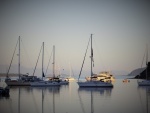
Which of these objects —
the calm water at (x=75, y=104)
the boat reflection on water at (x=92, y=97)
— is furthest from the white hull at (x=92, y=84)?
the calm water at (x=75, y=104)

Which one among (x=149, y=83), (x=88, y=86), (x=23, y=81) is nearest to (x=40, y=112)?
(x=88, y=86)

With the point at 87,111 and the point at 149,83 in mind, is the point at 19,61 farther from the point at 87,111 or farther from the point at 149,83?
the point at 87,111

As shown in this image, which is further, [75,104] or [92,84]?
[92,84]

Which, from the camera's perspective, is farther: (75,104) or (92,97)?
(92,97)

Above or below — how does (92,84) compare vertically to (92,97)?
above

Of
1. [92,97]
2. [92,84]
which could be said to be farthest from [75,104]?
[92,84]

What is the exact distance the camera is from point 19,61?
72500 millimetres

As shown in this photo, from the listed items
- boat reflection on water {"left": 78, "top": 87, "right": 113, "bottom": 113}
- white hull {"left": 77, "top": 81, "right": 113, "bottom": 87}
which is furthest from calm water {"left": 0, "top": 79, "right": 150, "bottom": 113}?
white hull {"left": 77, "top": 81, "right": 113, "bottom": 87}

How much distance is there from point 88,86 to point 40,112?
4051cm

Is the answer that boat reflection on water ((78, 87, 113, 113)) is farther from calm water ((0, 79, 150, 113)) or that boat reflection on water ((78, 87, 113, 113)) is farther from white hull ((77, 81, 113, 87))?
white hull ((77, 81, 113, 87))

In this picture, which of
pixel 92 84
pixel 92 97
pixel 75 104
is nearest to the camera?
pixel 75 104

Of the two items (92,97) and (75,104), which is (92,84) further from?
(75,104)

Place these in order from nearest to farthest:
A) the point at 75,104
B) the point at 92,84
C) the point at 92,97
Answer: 1. the point at 75,104
2. the point at 92,97
3. the point at 92,84

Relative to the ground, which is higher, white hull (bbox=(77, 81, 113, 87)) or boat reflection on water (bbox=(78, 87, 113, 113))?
white hull (bbox=(77, 81, 113, 87))
